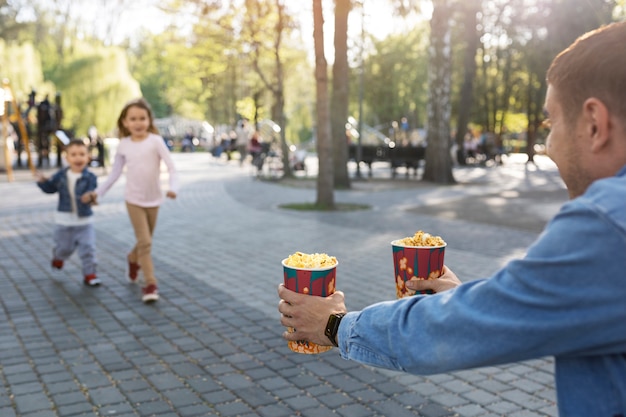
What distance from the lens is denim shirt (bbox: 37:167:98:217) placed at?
25.0ft

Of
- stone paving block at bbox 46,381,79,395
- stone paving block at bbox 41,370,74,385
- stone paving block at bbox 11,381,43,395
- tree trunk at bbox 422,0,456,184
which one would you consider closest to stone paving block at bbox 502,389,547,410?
stone paving block at bbox 46,381,79,395

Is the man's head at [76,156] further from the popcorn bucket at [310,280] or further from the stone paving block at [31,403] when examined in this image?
the popcorn bucket at [310,280]

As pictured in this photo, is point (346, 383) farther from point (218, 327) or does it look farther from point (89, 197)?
point (89, 197)

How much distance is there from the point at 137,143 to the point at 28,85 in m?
38.1

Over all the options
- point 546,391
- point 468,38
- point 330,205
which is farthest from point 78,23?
point 546,391

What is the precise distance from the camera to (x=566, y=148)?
5.17 feet

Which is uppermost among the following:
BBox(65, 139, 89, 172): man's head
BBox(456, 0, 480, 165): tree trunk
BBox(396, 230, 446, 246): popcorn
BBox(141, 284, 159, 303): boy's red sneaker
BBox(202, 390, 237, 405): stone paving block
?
BBox(456, 0, 480, 165): tree trunk

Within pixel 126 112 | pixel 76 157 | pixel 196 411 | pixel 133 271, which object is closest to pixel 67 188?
pixel 76 157

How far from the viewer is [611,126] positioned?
1.47m

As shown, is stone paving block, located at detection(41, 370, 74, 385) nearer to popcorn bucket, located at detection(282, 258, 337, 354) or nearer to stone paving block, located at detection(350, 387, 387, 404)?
stone paving block, located at detection(350, 387, 387, 404)

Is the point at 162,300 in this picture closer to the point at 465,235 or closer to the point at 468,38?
the point at 465,235

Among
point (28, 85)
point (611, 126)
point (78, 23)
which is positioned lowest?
point (611, 126)

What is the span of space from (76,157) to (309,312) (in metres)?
6.35

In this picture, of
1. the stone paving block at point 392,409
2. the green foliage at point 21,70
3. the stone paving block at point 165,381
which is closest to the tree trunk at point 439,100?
the stone paving block at point 165,381
